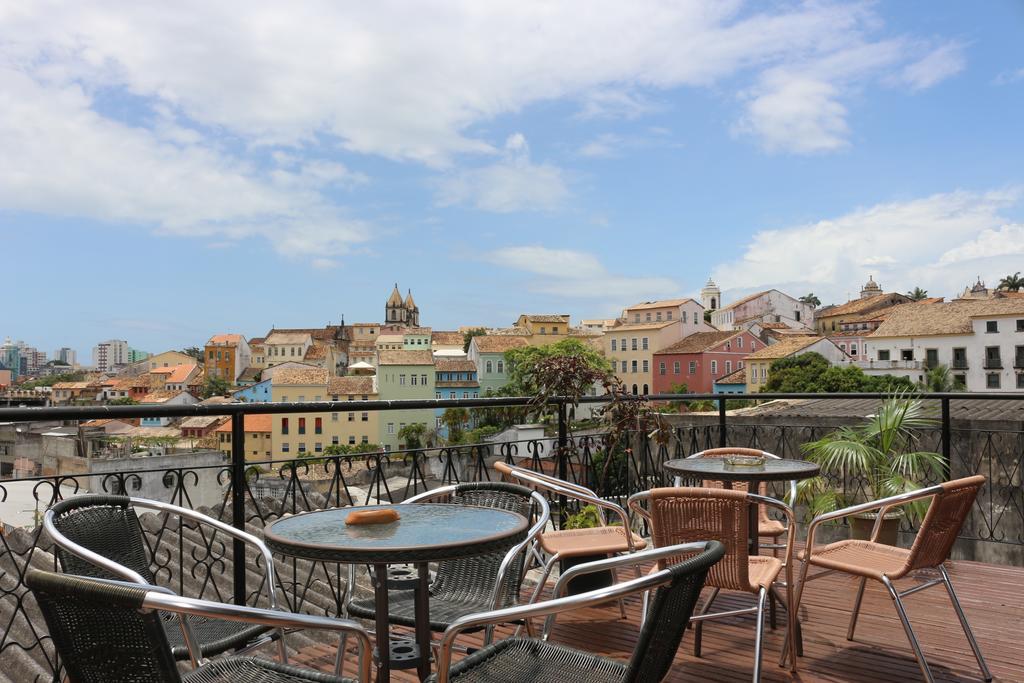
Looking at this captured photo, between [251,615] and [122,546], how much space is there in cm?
118

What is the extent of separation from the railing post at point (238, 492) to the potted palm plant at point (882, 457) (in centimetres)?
422

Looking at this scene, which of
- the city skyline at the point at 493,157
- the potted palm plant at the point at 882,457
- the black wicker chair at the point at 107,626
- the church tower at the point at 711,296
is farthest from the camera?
the church tower at the point at 711,296

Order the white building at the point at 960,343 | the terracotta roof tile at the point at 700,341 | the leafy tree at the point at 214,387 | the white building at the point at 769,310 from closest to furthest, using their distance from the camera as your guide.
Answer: the white building at the point at 960,343 < the terracotta roof tile at the point at 700,341 < the white building at the point at 769,310 < the leafy tree at the point at 214,387

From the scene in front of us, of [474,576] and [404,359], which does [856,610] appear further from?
[404,359]

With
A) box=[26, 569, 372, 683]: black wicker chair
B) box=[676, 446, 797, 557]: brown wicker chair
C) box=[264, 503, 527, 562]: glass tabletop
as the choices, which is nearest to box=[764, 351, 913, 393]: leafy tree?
box=[676, 446, 797, 557]: brown wicker chair

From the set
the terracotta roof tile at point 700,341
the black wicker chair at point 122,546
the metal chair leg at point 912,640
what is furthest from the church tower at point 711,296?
the black wicker chair at point 122,546

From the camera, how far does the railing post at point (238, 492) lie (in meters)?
3.37

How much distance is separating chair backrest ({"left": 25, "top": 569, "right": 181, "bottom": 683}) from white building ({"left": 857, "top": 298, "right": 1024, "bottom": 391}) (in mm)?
56710

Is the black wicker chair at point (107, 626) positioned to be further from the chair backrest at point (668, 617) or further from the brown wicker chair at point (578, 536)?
the brown wicker chair at point (578, 536)

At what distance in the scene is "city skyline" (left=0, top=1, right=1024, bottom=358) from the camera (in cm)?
1232

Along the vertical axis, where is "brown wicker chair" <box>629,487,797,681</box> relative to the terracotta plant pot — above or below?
above

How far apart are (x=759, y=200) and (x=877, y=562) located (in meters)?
83.7

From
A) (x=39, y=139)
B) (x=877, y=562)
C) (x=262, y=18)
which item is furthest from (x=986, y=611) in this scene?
(x=39, y=139)

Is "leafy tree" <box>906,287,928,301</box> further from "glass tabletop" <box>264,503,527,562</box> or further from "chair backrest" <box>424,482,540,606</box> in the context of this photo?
"glass tabletop" <box>264,503,527,562</box>
